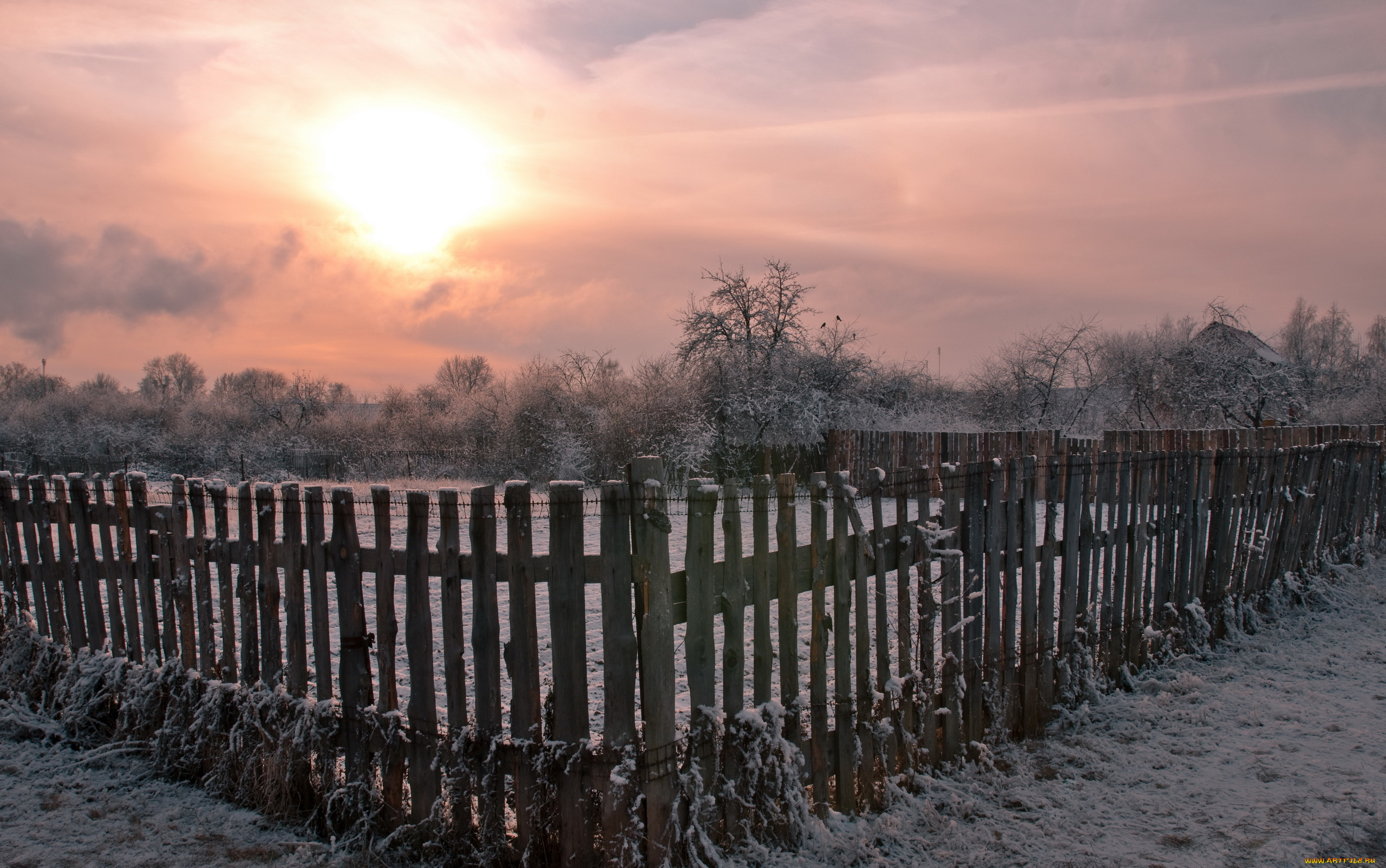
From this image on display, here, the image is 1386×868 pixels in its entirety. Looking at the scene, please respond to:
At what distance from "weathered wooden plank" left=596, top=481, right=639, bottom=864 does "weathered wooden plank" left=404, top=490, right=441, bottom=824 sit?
0.55 meters

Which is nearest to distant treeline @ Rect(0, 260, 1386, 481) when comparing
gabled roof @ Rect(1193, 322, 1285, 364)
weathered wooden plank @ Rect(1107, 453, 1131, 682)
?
gabled roof @ Rect(1193, 322, 1285, 364)

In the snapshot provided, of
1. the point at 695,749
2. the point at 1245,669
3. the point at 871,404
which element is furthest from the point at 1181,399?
the point at 695,749

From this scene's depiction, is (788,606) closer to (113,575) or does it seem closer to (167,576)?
(167,576)

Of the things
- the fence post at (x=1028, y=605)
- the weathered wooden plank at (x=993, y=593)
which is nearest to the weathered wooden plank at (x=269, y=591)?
the weathered wooden plank at (x=993, y=593)

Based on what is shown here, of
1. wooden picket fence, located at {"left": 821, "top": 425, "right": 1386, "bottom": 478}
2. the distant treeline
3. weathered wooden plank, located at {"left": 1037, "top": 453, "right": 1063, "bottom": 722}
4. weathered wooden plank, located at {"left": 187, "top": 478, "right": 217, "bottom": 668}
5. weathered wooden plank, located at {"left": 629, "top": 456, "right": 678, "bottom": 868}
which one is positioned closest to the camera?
weathered wooden plank, located at {"left": 629, "top": 456, "right": 678, "bottom": 868}

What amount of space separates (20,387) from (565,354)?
5992 centimetres

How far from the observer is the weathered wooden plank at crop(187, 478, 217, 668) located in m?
4.06

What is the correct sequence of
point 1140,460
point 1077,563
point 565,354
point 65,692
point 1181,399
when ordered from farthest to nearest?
point 565,354
point 1181,399
point 1140,460
point 1077,563
point 65,692

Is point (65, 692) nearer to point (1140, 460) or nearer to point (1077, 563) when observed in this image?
point (1077, 563)

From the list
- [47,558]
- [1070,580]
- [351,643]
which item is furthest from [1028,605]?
[47,558]

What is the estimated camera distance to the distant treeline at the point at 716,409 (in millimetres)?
22359

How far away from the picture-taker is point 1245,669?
5.48 metres

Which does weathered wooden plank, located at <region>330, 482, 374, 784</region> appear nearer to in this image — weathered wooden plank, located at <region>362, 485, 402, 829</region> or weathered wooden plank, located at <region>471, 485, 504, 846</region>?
weathered wooden plank, located at <region>362, 485, 402, 829</region>

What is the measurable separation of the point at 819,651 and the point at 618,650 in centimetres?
97
